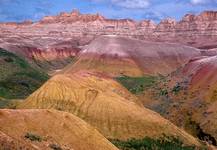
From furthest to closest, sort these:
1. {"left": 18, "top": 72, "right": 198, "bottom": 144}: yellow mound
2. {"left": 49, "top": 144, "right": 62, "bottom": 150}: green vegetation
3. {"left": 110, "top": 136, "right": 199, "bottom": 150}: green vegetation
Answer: {"left": 18, "top": 72, "right": 198, "bottom": 144}: yellow mound
{"left": 110, "top": 136, "right": 199, "bottom": 150}: green vegetation
{"left": 49, "top": 144, "right": 62, "bottom": 150}: green vegetation

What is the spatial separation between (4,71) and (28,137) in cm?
13229

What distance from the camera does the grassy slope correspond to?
145125 millimetres

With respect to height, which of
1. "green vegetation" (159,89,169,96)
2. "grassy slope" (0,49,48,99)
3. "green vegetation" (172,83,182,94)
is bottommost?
"grassy slope" (0,49,48,99)

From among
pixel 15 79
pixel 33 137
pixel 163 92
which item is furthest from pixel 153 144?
pixel 15 79

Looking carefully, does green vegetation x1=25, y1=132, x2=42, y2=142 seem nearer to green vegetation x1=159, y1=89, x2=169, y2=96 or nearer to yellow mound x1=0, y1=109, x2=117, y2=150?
yellow mound x1=0, y1=109, x2=117, y2=150

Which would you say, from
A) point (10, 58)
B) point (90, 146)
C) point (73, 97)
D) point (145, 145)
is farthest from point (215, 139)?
point (10, 58)

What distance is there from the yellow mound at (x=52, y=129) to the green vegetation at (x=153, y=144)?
69.0 ft

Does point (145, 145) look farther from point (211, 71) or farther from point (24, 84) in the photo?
point (24, 84)

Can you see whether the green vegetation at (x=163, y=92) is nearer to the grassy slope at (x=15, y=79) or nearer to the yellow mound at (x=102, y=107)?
the yellow mound at (x=102, y=107)

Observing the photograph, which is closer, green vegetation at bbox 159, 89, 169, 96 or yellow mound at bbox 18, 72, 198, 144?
yellow mound at bbox 18, 72, 198, 144

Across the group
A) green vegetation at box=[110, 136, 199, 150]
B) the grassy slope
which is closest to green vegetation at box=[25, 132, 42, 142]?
green vegetation at box=[110, 136, 199, 150]

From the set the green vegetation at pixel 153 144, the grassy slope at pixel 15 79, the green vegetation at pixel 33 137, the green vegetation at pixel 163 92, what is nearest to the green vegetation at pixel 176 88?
the green vegetation at pixel 163 92

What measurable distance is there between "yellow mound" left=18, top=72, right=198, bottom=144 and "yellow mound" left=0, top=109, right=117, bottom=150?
2747cm

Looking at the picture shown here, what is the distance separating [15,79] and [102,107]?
7425cm
